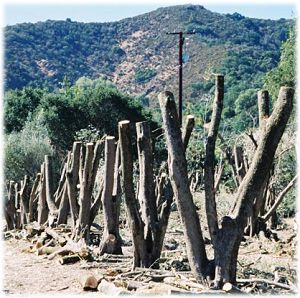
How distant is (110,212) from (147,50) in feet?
153

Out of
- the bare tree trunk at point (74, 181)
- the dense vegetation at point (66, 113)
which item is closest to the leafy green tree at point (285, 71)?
the dense vegetation at point (66, 113)

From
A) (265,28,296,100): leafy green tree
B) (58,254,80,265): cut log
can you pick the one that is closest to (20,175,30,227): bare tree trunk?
(58,254,80,265): cut log

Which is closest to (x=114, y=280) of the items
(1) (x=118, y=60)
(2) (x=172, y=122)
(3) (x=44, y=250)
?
(2) (x=172, y=122)

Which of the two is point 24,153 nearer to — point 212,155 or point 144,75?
point 212,155

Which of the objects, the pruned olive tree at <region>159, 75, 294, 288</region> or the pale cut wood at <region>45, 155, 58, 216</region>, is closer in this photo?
the pruned olive tree at <region>159, 75, 294, 288</region>

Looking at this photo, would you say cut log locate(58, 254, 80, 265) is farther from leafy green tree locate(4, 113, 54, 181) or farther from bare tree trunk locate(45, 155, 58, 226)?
leafy green tree locate(4, 113, 54, 181)

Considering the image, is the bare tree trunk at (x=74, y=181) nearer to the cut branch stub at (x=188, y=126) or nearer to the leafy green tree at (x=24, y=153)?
the cut branch stub at (x=188, y=126)

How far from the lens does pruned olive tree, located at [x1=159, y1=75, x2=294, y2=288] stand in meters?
4.82

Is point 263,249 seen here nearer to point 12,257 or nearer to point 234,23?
point 12,257

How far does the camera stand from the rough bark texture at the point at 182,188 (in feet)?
16.9

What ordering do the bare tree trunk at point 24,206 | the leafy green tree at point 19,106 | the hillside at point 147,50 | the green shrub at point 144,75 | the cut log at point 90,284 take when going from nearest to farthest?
the cut log at point 90,284 → the bare tree trunk at point 24,206 → the leafy green tree at point 19,106 → the hillside at point 147,50 → the green shrub at point 144,75

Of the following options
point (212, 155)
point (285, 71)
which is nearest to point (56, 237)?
point (212, 155)

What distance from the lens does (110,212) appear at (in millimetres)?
7016

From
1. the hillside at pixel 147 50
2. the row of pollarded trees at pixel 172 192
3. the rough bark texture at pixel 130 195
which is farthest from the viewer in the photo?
the hillside at pixel 147 50
